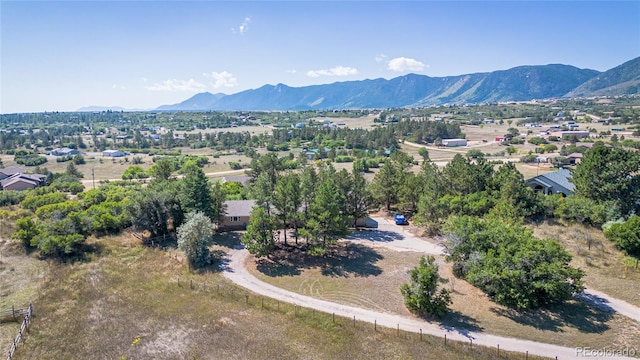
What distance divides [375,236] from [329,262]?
9.32 meters

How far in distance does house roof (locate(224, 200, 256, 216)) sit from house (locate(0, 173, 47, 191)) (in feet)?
155

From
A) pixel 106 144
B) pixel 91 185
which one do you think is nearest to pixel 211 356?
pixel 91 185

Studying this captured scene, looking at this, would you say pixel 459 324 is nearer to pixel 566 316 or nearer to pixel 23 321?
→ pixel 566 316

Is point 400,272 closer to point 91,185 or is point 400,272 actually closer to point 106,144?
point 91,185

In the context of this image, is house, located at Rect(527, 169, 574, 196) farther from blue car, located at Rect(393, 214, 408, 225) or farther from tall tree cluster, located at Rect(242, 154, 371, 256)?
tall tree cluster, located at Rect(242, 154, 371, 256)

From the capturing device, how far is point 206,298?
30.2 m

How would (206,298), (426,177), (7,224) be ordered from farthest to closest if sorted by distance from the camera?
(426,177), (7,224), (206,298)

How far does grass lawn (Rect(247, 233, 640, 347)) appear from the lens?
2514 centimetres

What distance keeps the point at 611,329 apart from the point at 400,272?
15765mm

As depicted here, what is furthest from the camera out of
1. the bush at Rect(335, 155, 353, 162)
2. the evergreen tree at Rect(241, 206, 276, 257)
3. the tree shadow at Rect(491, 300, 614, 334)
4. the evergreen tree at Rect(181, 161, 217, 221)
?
the bush at Rect(335, 155, 353, 162)

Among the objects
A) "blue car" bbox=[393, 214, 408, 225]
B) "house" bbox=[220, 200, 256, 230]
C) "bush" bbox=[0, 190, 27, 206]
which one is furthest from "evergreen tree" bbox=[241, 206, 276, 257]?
"bush" bbox=[0, 190, 27, 206]

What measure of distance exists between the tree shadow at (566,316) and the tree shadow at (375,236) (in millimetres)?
16416

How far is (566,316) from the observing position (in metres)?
27.0

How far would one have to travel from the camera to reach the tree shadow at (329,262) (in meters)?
35.2
